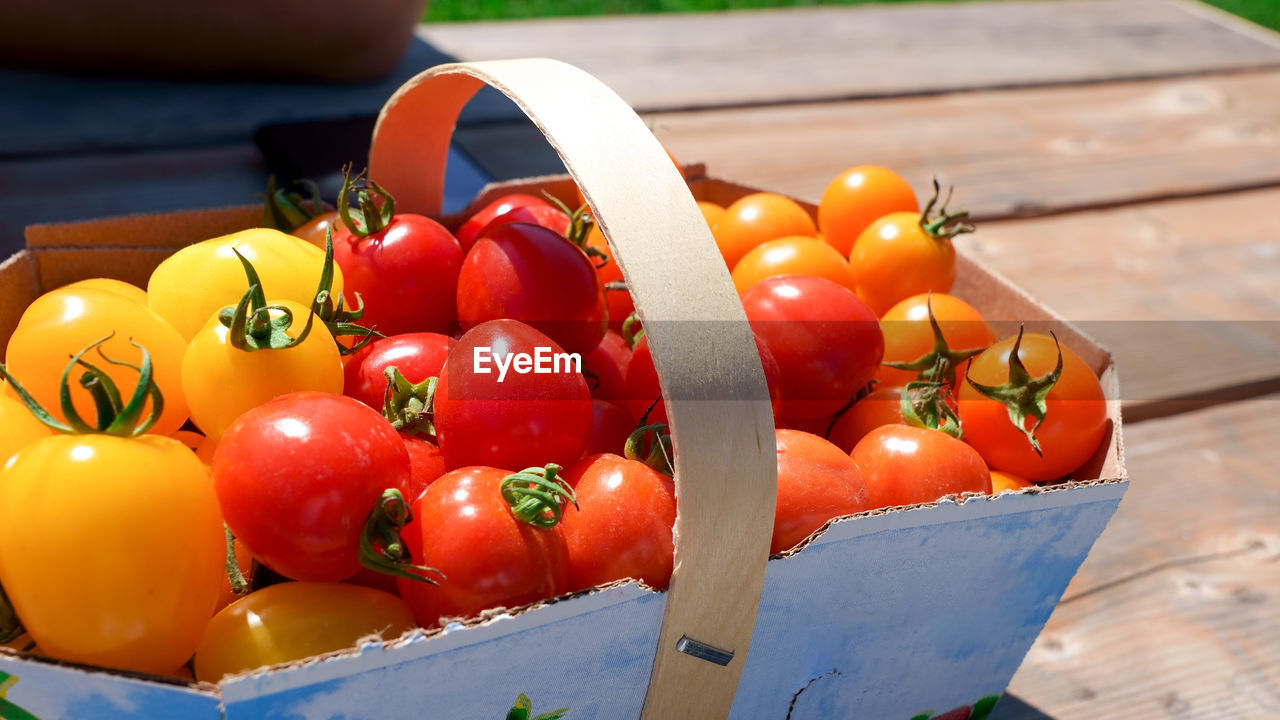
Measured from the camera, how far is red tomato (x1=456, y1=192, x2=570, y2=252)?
865mm

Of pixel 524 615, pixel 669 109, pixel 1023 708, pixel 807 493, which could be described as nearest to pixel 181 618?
pixel 524 615

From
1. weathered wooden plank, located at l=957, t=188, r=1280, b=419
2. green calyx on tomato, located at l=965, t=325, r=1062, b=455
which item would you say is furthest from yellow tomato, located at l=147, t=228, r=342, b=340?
weathered wooden plank, located at l=957, t=188, r=1280, b=419

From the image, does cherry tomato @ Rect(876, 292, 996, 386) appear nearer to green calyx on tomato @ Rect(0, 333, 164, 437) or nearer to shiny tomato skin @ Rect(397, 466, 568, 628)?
shiny tomato skin @ Rect(397, 466, 568, 628)

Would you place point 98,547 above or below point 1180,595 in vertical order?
above

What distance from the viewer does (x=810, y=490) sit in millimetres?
614

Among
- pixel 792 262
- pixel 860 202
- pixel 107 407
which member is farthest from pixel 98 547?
pixel 860 202

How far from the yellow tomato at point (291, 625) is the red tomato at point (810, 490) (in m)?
0.22

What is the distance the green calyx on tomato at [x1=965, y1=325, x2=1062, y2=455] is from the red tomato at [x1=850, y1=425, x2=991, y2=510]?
0.14 feet

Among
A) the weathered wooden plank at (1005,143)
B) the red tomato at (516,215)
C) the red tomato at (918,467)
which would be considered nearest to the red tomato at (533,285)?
the red tomato at (516,215)

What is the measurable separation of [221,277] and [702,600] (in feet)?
1.27

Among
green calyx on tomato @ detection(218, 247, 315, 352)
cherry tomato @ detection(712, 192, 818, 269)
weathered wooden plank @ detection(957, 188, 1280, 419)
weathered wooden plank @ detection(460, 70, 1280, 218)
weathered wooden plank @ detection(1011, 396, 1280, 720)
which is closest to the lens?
green calyx on tomato @ detection(218, 247, 315, 352)

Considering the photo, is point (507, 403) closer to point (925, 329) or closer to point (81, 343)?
point (81, 343)

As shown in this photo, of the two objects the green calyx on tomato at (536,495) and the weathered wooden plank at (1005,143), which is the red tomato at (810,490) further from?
the weathered wooden plank at (1005,143)

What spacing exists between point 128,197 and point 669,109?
776 millimetres
